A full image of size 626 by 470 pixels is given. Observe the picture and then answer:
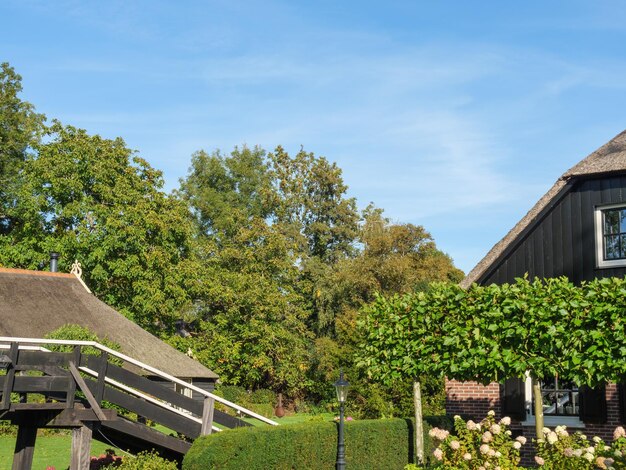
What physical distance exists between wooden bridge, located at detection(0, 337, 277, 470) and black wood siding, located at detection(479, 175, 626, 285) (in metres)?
8.20

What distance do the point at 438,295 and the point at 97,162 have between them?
27902 mm

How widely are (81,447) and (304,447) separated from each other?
12.5ft

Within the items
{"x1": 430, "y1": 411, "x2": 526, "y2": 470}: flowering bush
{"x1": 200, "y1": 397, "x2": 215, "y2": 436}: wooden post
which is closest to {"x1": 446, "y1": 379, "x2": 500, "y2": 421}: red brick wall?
{"x1": 430, "y1": 411, "x2": 526, "y2": 470}: flowering bush

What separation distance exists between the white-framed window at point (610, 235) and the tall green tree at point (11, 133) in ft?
118

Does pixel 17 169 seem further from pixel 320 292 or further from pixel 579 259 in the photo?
pixel 579 259

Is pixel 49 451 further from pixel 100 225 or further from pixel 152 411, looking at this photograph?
pixel 100 225

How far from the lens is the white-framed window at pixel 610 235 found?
17891 millimetres

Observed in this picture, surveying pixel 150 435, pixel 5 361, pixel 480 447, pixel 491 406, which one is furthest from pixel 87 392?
pixel 491 406

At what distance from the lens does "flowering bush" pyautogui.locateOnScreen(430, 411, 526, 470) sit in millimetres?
12922

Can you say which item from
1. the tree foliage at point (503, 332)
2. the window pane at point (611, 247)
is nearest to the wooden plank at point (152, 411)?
the tree foliage at point (503, 332)

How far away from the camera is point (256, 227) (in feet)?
169

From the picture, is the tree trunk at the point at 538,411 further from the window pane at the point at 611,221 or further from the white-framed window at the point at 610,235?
the window pane at the point at 611,221

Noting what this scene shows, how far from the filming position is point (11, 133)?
47.0 m

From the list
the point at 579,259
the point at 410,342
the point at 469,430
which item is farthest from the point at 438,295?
the point at 579,259
